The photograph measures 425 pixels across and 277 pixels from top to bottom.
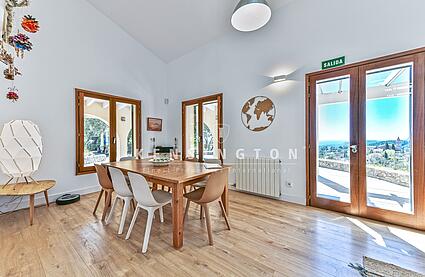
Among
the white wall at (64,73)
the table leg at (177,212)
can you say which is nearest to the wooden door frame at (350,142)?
the table leg at (177,212)

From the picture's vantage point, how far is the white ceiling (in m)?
3.66

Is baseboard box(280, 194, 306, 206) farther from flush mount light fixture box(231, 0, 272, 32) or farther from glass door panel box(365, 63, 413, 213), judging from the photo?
flush mount light fixture box(231, 0, 272, 32)

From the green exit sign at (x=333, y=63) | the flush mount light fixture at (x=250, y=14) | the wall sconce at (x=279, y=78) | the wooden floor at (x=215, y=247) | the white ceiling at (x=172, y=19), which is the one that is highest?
the white ceiling at (x=172, y=19)

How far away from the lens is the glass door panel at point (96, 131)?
410 cm

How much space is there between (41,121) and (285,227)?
14.6ft

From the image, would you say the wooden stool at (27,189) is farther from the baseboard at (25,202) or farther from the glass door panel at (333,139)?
the glass door panel at (333,139)

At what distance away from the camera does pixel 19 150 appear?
3.03 metres

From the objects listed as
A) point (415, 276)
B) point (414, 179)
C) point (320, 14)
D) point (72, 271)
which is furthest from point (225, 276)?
point (320, 14)

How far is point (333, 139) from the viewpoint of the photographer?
9.85 feet

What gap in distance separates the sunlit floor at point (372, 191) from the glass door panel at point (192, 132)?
298cm

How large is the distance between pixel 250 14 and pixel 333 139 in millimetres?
2233

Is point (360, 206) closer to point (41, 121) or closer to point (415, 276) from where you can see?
point (415, 276)

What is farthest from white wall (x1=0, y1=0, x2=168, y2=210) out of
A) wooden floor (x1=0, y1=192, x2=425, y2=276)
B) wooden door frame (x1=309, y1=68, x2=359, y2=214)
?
wooden door frame (x1=309, y1=68, x2=359, y2=214)

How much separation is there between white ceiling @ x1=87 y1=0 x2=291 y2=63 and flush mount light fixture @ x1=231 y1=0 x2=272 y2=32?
4.61 ft
